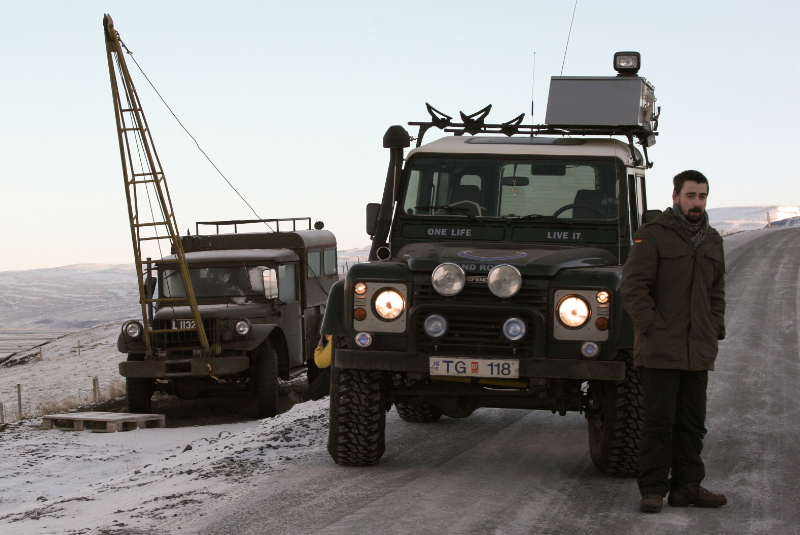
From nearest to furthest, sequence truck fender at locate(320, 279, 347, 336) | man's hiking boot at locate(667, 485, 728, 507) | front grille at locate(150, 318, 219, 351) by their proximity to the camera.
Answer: man's hiking boot at locate(667, 485, 728, 507)
truck fender at locate(320, 279, 347, 336)
front grille at locate(150, 318, 219, 351)

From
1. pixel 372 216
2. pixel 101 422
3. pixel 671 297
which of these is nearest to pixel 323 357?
pixel 372 216

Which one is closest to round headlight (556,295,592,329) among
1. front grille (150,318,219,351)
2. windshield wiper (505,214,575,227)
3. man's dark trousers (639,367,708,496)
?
man's dark trousers (639,367,708,496)

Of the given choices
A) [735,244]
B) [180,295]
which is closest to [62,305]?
[735,244]

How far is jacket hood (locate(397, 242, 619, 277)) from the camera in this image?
Result: 6277 millimetres

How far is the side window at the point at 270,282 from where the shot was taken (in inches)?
579

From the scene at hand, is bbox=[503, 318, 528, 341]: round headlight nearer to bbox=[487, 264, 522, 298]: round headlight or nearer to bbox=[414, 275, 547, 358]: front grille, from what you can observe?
bbox=[414, 275, 547, 358]: front grille

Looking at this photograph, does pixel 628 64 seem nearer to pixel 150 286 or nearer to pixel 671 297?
pixel 671 297

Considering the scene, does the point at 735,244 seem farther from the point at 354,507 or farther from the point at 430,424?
the point at 354,507

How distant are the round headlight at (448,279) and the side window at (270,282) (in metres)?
8.75

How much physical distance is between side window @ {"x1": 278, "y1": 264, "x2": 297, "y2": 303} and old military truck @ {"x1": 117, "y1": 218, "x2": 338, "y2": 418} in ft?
0.05

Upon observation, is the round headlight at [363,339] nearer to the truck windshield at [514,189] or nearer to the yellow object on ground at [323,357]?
the truck windshield at [514,189]

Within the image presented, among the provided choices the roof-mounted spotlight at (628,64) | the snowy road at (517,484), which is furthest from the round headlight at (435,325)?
the roof-mounted spotlight at (628,64)

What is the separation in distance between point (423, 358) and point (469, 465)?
46.2 inches

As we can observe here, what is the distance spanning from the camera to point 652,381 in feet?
17.9
